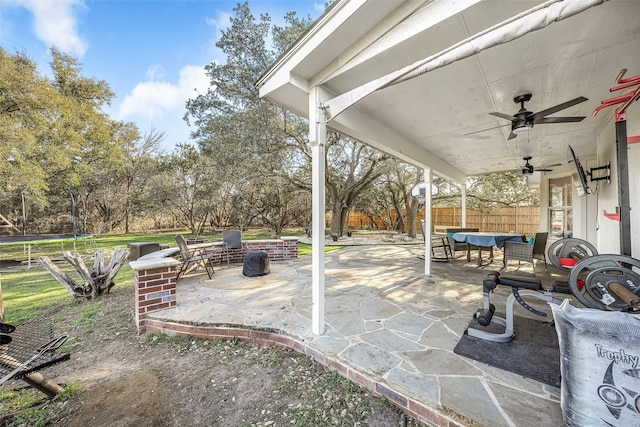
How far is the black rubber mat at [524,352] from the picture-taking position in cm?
192

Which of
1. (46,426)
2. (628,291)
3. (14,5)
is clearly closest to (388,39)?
(628,291)

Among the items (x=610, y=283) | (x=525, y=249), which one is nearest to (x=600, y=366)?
(x=610, y=283)

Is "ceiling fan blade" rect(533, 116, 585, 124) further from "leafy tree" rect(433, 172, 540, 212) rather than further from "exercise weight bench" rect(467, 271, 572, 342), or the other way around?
"leafy tree" rect(433, 172, 540, 212)

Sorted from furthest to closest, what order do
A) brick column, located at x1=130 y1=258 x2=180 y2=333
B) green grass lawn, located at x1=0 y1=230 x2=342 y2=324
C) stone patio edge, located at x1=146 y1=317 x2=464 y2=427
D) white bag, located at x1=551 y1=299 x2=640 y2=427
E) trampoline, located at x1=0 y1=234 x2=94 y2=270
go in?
trampoline, located at x1=0 y1=234 x2=94 y2=270
green grass lawn, located at x1=0 y1=230 x2=342 y2=324
brick column, located at x1=130 y1=258 x2=180 y2=333
stone patio edge, located at x1=146 y1=317 x2=464 y2=427
white bag, located at x1=551 y1=299 x2=640 y2=427

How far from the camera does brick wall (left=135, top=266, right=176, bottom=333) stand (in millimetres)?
2926

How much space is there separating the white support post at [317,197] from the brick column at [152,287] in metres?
1.91

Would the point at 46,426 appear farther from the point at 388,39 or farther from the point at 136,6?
the point at 136,6

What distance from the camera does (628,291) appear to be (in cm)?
160

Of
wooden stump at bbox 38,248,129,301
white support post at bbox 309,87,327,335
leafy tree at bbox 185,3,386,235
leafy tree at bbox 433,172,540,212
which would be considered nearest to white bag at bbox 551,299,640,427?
white support post at bbox 309,87,327,335

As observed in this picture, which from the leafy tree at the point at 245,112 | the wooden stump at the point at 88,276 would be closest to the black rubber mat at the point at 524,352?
the wooden stump at the point at 88,276

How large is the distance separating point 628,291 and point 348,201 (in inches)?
399

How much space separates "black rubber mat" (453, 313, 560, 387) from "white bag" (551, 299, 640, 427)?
0.55 meters

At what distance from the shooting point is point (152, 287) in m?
3.01

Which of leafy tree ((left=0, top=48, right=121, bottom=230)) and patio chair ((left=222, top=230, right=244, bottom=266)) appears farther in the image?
leafy tree ((left=0, top=48, right=121, bottom=230))
